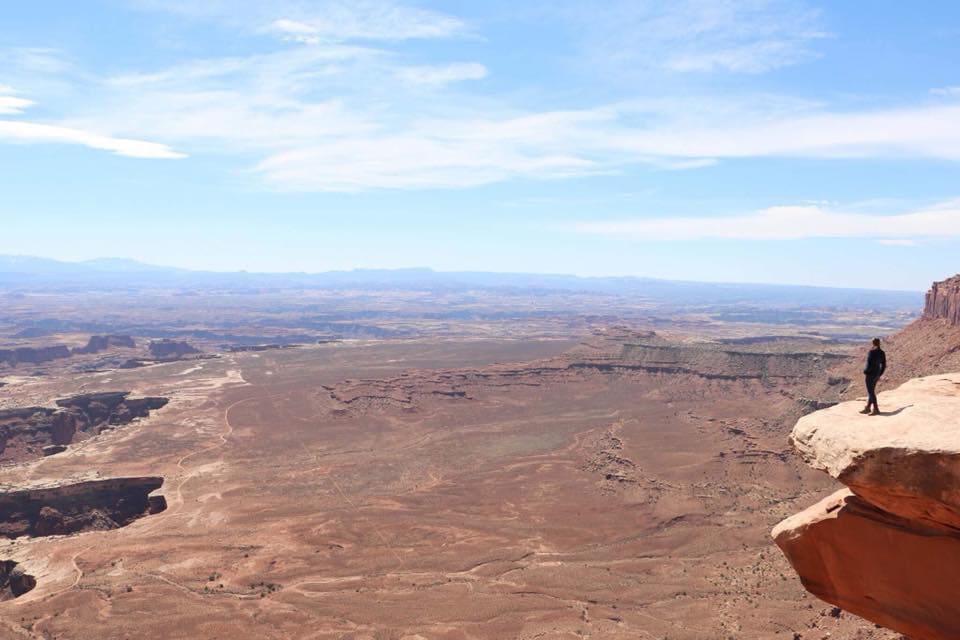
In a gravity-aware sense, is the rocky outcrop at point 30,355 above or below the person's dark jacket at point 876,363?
below

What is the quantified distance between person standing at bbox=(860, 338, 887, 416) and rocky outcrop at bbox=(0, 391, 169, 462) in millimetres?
72611

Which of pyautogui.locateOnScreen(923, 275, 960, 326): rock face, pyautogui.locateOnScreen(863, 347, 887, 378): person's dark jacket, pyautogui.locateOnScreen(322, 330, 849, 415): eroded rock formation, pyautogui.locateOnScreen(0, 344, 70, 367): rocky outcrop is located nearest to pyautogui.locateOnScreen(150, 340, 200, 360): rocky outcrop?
pyautogui.locateOnScreen(0, 344, 70, 367): rocky outcrop

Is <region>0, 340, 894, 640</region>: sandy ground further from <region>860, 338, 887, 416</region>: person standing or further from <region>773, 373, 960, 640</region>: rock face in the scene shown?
<region>860, 338, 887, 416</region>: person standing

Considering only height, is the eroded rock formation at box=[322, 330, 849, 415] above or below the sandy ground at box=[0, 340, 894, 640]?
above

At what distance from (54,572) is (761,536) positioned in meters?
39.8

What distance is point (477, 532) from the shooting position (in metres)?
44.7

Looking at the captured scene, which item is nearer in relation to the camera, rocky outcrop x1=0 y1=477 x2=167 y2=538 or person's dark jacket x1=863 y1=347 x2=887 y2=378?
person's dark jacket x1=863 y1=347 x2=887 y2=378

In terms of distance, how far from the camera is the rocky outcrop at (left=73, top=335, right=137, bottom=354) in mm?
151250

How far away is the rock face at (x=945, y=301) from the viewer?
67750 mm

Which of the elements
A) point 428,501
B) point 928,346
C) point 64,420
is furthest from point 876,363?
point 64,420

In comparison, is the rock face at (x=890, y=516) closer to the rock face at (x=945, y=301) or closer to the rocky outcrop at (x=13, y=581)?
the rocky outcrop at (x=13, y=581)

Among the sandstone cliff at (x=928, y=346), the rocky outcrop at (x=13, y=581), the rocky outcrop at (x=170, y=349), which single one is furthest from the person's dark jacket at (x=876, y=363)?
the rocky outcrop at (x=170, y=349)

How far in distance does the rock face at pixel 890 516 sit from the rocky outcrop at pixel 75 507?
48.8 metres

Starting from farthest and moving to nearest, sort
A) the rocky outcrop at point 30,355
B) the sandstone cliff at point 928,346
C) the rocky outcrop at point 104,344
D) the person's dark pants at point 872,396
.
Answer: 1. the rocky outcrop at point 104,344
2. the rocky outcrop at point 30,355
3. the sandstone cliff at point 928,346
4. the person's dark pants at point 872,396
